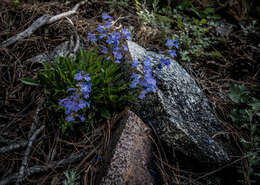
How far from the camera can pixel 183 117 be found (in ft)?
6.66

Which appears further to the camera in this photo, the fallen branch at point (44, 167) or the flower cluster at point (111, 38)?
the flower cluster at point (111, 38)

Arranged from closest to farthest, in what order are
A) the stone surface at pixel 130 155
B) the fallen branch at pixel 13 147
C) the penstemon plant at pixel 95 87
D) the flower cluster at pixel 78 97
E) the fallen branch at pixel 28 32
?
the stone surface at pixel 130 155
the flower cluster at pixel 78 97
the fallen branch at pixel 13 147
the penstemon plant at pixel 95 87
the fallen branch at pixel 28 32

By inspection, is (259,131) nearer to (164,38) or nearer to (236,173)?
(236,173)

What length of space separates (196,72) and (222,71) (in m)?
0.47

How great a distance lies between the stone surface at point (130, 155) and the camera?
1.56 m

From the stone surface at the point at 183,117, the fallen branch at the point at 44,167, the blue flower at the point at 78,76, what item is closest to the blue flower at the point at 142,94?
the stone surface at the point at 183,117

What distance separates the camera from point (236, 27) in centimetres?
391

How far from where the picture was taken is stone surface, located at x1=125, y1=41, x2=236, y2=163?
1.84 meters

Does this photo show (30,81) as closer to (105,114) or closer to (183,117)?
(105,114)

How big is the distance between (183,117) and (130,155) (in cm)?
74

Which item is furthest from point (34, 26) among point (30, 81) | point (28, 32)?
point (30, 81)

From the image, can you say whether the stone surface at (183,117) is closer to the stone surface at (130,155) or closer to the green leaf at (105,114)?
the stone surface at (130,155)

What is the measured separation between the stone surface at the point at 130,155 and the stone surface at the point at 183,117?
0.66 ft

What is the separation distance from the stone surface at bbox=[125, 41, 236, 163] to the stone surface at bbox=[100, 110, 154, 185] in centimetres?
20
